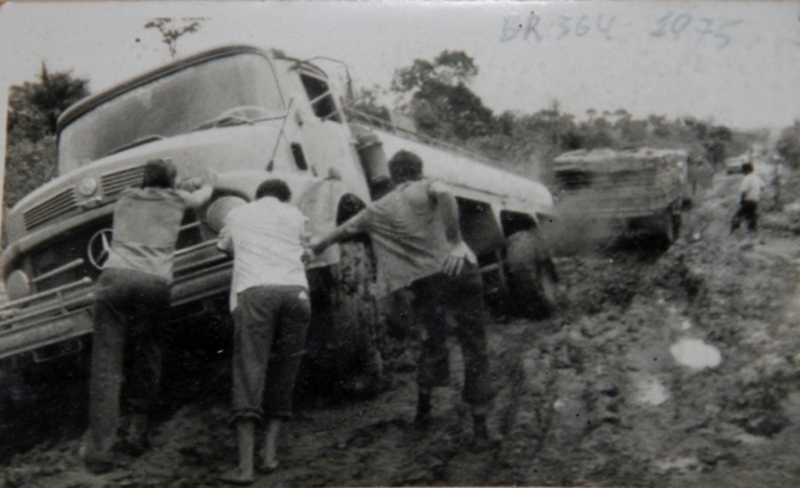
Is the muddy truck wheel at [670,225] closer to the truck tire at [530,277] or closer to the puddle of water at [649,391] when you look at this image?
the truck tire at [530,277]

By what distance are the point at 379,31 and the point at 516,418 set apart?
163 centimetres

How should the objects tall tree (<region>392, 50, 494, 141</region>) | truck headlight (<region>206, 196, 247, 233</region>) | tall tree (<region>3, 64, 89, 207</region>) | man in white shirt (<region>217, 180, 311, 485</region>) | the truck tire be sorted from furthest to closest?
the truck tire, tall tree (<region>3, 64, 89, 207</region>), tall tree (<region>392, 50, 494, 141</region>), truck headlight (<region>206, 196, 247, 233</region>), man in white shirt (<region>217, 180, 311, 485</region>)

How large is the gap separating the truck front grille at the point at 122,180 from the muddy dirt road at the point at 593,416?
2.62 feet

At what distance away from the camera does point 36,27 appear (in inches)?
145

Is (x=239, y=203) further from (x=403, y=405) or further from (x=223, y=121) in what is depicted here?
(x=403, y=405)

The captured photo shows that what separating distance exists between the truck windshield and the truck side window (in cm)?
23

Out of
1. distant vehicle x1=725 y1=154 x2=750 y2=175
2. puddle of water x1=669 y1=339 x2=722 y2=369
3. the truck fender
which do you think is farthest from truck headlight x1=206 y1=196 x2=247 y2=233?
distant vehicle x1=725 y1=154 x2=750 y2=175

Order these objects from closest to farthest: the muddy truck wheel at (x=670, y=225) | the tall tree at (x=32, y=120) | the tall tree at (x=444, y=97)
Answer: the tall tree at (x=444, y=97)
the tall tree at (x=32, y=120)
the muddy truck wheel at (x=670, y=225)

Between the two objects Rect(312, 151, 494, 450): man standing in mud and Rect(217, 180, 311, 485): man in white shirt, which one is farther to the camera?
Rect(312, 151, 494, 450): man standing in mud

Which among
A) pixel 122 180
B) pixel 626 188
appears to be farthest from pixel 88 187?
pixel 626 188

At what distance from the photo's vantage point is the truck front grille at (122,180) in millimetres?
→ 3285

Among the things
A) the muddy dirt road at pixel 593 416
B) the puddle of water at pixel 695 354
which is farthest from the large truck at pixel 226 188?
the puddle of water at pixel 695 354

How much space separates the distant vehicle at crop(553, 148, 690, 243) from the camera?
3807mm

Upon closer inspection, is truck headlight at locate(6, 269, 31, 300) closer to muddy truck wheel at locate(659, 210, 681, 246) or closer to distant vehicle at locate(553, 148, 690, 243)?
distant vehicle at locate(553, 148, 690, 243)
